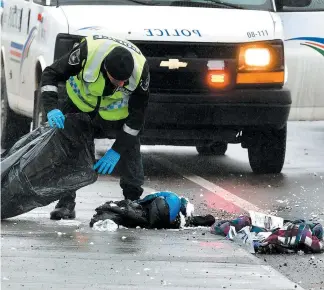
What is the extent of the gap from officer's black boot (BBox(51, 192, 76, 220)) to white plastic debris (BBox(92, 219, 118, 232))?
0.49 meters

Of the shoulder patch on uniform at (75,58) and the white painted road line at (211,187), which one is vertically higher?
the shoulder patch on uniform at (75,58)

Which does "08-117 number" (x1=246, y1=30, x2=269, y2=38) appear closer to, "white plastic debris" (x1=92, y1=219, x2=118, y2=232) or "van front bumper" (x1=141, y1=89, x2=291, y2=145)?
"van front bumper" (x1=141, y1=89, x2=291, y2=145)

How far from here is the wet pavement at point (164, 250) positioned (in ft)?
23.2

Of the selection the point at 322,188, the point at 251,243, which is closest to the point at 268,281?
the point at 251,243

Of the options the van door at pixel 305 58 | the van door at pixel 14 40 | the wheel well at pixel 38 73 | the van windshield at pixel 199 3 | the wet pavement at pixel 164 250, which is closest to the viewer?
the wet pavement at pixel 164 250

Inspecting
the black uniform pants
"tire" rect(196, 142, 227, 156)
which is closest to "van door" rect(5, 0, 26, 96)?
"tire" rect(196, 142, 227, 156)

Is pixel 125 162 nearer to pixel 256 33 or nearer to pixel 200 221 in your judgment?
pixel 200 221

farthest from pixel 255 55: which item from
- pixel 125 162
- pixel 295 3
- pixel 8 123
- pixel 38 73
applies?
pixel 8 123

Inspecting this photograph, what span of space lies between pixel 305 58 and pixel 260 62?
3.96 feet

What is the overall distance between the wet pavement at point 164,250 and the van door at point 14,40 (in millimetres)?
1940

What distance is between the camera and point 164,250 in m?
8.05

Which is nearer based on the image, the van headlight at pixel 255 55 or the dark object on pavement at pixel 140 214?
the dark object on pavement at pixel 140 214

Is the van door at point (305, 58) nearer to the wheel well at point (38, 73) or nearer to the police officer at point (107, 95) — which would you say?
the wheel well at point (38, 73)

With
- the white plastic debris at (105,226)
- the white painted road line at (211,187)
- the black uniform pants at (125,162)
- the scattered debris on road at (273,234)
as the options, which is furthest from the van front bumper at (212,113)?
the scattered debris on road at (273,234)
